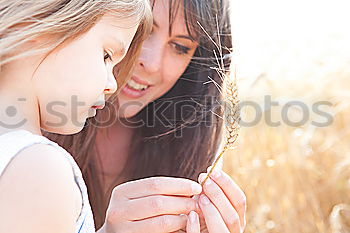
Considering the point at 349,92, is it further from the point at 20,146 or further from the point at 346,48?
the point at 20,146

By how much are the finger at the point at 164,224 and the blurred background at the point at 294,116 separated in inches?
43.8

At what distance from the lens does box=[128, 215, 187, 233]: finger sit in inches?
57.4

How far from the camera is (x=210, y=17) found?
6.66 feet

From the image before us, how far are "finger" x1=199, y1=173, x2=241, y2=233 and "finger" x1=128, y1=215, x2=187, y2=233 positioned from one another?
0.08 m

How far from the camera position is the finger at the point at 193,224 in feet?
4.59

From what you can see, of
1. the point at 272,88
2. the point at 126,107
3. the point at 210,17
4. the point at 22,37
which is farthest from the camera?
the point at 272,88

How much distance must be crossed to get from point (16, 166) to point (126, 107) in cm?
116

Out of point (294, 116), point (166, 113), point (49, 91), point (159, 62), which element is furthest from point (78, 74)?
point (294, 116)

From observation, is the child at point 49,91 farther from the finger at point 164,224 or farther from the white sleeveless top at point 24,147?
the finger at point 164,224

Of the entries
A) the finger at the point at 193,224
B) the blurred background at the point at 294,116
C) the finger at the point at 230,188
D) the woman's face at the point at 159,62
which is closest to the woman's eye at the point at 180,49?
the woman's face at the point at 159,62

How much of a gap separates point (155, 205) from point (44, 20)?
0.54 meters

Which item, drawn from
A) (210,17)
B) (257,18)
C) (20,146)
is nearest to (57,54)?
(20,146)

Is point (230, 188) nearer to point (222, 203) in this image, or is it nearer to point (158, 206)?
point (222, 203)

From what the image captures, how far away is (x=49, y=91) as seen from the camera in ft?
3.92
